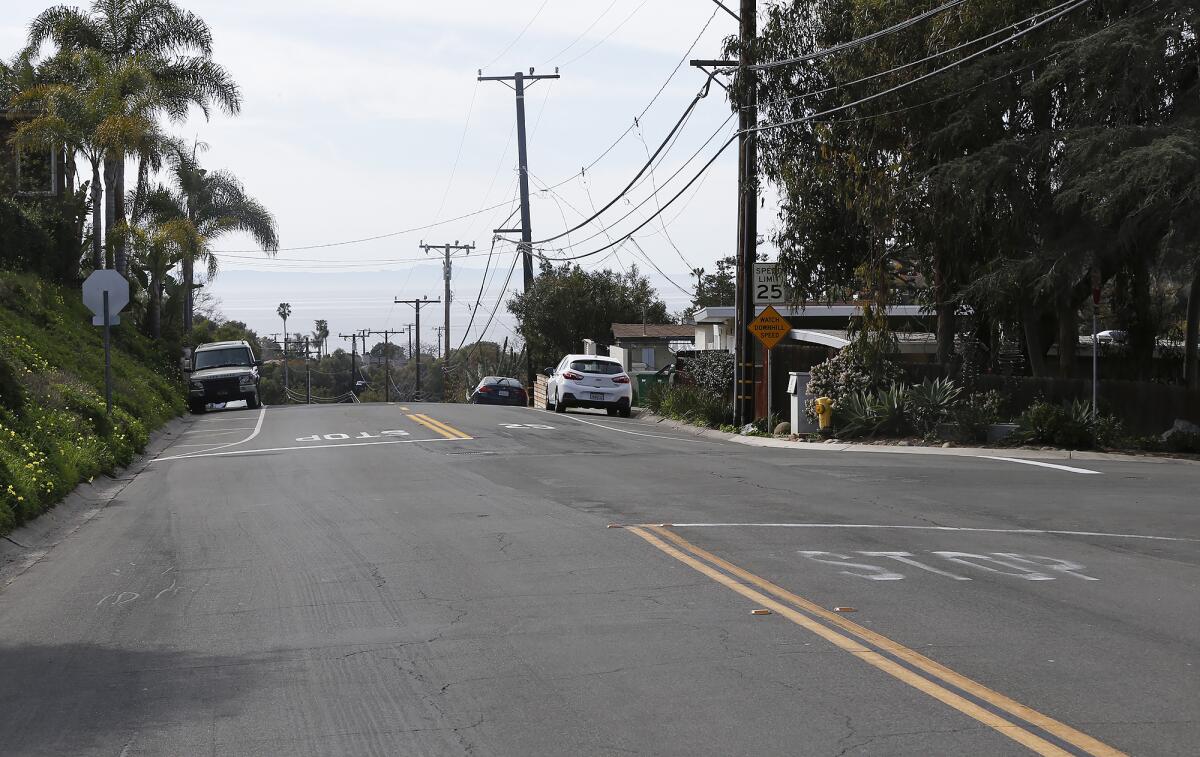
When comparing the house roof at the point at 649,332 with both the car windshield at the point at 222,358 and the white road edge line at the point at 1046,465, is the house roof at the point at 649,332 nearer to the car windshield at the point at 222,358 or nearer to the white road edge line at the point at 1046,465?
the car windshield at the point at 222,358

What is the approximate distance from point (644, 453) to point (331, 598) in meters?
12.2

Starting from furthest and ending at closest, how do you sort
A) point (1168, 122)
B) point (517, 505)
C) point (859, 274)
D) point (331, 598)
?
point (859, 274)
point (1168, 122)
point (517, 505)
point (331, 598)

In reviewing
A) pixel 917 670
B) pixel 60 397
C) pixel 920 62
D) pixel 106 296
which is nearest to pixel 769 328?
pixel 920 62

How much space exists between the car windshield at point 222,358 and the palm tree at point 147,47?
13.8 feet

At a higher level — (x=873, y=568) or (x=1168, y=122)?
(x=1168, y=122)

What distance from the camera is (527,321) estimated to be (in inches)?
2191

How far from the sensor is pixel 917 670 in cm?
662

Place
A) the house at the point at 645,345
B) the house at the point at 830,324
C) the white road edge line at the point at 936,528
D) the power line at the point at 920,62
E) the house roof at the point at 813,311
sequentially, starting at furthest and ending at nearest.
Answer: the house at the point at 645,345 < the house roof at the point at 813,311 < the house at the point at 830,324 < the power line at the point at 920,62 < the white road edge line at the point at 936,528

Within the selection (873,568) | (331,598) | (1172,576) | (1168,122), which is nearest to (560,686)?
(331,598)

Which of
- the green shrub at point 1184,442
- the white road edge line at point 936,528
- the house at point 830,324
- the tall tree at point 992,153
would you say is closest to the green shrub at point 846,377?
the tall tree at point 992,153

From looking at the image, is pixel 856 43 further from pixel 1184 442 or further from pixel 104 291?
pixel 104 291

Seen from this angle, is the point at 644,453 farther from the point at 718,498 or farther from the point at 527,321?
the point at 527,321

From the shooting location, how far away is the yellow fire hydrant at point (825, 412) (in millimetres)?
24828

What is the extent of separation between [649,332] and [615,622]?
155 feet
